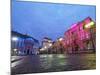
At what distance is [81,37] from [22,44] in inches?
30.8

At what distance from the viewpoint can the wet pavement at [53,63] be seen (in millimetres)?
2570

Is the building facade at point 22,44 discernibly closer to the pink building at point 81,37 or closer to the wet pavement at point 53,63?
the wet pavement at point 53,63

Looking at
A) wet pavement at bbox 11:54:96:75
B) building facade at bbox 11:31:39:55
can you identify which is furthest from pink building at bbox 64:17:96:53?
building facade at bbox 11:31:39:55

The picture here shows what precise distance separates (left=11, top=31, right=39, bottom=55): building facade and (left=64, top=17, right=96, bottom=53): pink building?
428mm

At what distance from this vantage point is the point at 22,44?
2.56 m

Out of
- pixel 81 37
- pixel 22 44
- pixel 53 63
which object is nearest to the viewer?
pixel 22 44

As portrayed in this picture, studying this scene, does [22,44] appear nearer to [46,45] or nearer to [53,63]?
[46,45]

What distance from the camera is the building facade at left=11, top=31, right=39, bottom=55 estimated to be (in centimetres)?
252

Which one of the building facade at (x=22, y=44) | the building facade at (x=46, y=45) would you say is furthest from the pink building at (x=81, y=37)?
the building facade at (x=22, y=44)

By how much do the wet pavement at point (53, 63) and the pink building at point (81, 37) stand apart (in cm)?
9

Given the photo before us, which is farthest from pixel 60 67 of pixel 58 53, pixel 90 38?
pixel 90 38

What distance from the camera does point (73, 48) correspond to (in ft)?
9.07

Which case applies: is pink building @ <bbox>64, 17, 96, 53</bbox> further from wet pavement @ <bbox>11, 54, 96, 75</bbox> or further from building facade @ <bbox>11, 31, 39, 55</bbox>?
building facade @ <bbox>11, 31, 39, 55</bbox>

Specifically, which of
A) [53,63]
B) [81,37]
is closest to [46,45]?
[53,63]
